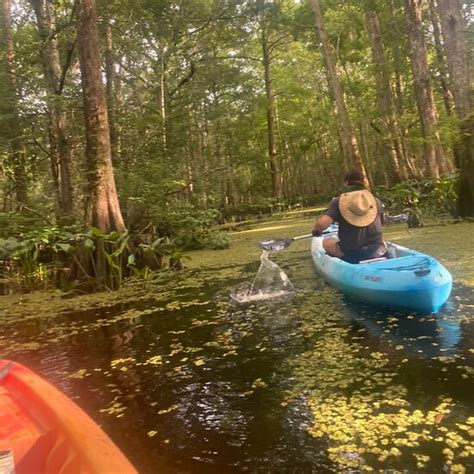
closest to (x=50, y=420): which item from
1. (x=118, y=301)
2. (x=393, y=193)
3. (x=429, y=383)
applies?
(x=429, y=383)

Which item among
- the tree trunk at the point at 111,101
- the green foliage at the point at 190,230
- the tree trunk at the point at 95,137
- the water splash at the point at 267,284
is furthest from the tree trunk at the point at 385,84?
the water splash at the point at 267,284

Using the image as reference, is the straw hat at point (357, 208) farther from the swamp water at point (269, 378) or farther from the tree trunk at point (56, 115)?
the tree trunk at point (56, 115)

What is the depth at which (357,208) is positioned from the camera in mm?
5055

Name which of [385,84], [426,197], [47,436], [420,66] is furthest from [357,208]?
[385,84]

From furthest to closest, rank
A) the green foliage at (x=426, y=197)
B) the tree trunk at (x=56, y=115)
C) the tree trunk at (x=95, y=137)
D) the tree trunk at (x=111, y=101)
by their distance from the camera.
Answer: the tree trunk at (x=111, y=101) < the green foliage at (x=426, y=197) < the tree trunk at (x=56, y=115) < the tree trunk at (x=95, y=137)

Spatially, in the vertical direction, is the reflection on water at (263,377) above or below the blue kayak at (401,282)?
below

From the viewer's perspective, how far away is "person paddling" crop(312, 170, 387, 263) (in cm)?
507

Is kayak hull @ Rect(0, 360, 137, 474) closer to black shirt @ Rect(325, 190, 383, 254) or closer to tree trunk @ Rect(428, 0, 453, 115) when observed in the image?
black shirt @ Rect(325, 190, 383, 254)

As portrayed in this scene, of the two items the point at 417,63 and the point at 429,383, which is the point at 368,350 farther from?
the point at 417,63

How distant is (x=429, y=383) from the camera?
9.61ft

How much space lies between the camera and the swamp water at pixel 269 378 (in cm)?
236

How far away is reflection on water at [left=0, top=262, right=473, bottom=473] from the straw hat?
85 centimetres

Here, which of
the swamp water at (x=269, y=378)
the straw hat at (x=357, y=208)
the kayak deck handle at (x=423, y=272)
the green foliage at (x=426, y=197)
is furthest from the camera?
the green foliage at (x=426, y=197)

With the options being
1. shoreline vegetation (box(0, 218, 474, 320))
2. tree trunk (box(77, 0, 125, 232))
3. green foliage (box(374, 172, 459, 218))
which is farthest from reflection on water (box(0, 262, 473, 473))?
green foliage (box(374, 172, 459, 218))
